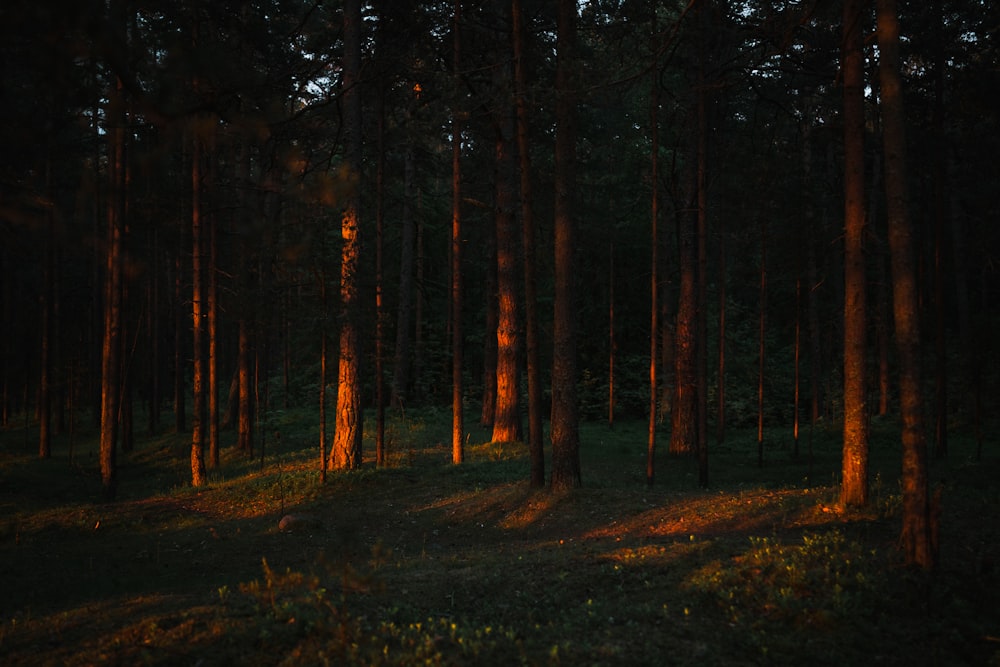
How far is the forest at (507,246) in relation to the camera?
7.89 metres

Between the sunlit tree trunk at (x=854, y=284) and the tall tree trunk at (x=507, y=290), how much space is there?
39.2 ft

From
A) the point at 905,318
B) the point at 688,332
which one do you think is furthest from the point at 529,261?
the point at 688,332

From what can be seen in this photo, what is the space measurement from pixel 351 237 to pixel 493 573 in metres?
10.7

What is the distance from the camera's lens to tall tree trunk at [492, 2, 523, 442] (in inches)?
858

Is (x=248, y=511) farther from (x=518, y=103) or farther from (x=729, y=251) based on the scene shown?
(x=729, y=251)

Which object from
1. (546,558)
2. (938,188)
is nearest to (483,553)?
(546,558)

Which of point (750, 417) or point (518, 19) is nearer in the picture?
point (518, 19)

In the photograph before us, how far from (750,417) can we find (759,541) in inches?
1065

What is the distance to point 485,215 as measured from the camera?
31.0 meters

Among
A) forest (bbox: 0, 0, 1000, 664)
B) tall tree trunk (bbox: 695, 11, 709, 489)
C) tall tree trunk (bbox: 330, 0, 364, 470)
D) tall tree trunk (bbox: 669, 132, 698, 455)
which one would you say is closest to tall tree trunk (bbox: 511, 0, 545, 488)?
forest (bbox: 0, 0, 1000, 664)

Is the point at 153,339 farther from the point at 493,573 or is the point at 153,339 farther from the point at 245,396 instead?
the point at 493,573

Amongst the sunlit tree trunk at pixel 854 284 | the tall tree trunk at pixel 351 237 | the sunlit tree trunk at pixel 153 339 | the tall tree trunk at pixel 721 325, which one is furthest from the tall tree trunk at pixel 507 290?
the sunlit tree trunk at pixel 153 339

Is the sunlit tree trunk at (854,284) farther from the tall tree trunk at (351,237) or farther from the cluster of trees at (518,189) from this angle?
the tall tree trunk at (351,237)

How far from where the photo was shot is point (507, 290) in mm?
21797
